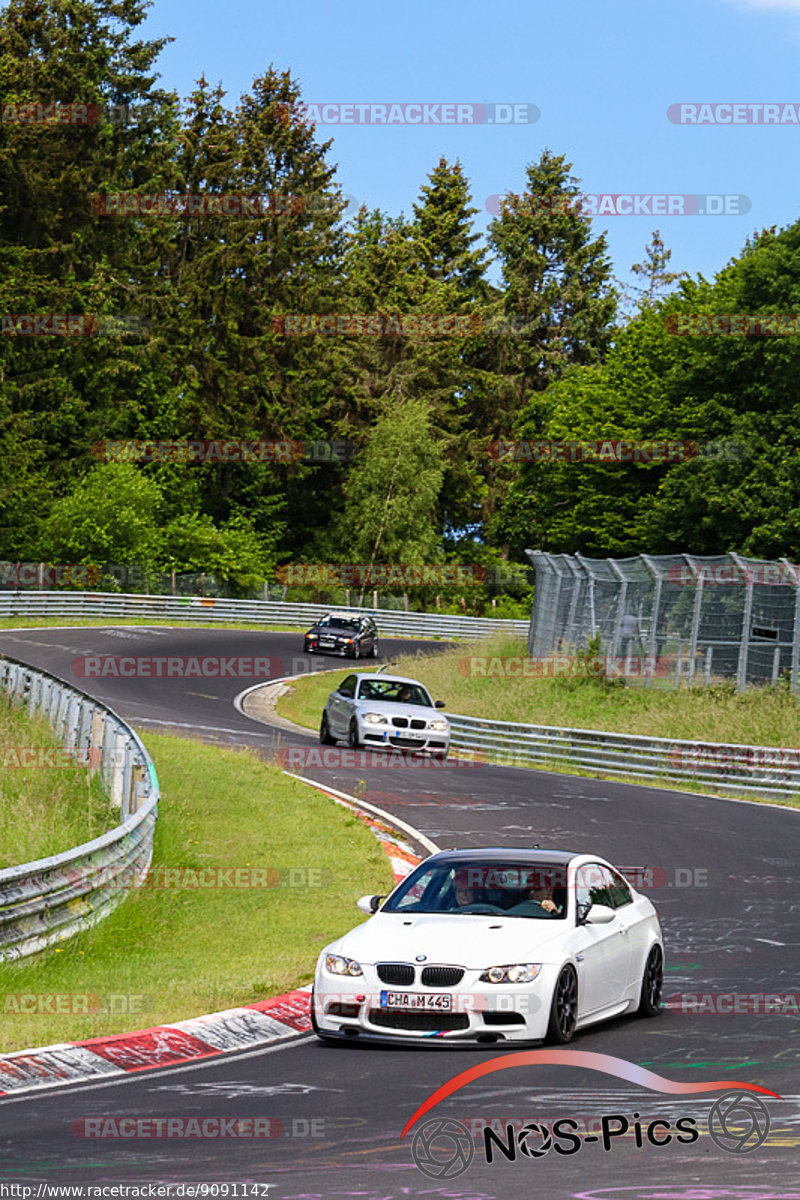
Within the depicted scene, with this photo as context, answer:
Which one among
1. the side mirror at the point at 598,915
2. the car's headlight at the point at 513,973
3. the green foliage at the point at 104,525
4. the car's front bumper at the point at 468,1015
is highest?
the green foliage at the point at 104,525

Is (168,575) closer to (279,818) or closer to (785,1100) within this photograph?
(279,818)

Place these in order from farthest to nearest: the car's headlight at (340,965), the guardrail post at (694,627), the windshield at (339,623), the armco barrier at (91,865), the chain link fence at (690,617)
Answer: the windshield at (339,623) → the guardrail post at (694,627) → the chain link fence at (690,617) → the armco barrier at (91,865) → the car's headlight at (340,965)

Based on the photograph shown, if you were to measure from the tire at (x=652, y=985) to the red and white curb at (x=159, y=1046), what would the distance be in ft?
7.61

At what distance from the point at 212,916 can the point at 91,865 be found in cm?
211

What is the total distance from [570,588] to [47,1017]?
31290 millimetres

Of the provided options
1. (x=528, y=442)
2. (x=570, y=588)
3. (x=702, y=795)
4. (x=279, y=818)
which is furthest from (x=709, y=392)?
(x=279, y=818)

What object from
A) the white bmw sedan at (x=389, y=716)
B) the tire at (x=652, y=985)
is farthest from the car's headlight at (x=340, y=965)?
the white bmw sedan at (x=389, y=716)

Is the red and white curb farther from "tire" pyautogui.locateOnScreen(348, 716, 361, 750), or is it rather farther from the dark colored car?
the dark colored car

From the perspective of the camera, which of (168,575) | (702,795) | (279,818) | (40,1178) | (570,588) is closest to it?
(40,1178)

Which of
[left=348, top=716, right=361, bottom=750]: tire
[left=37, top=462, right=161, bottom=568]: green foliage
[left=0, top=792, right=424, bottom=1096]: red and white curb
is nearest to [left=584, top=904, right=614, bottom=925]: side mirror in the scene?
[left=0, top=792, right=424, bottom=1096]: red and white curb

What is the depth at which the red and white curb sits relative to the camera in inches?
363

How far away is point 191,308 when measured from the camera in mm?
86312

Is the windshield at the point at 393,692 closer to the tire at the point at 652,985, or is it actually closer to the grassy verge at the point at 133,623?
the tire at the point at 652,985

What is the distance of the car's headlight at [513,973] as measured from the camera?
33.0 feet
